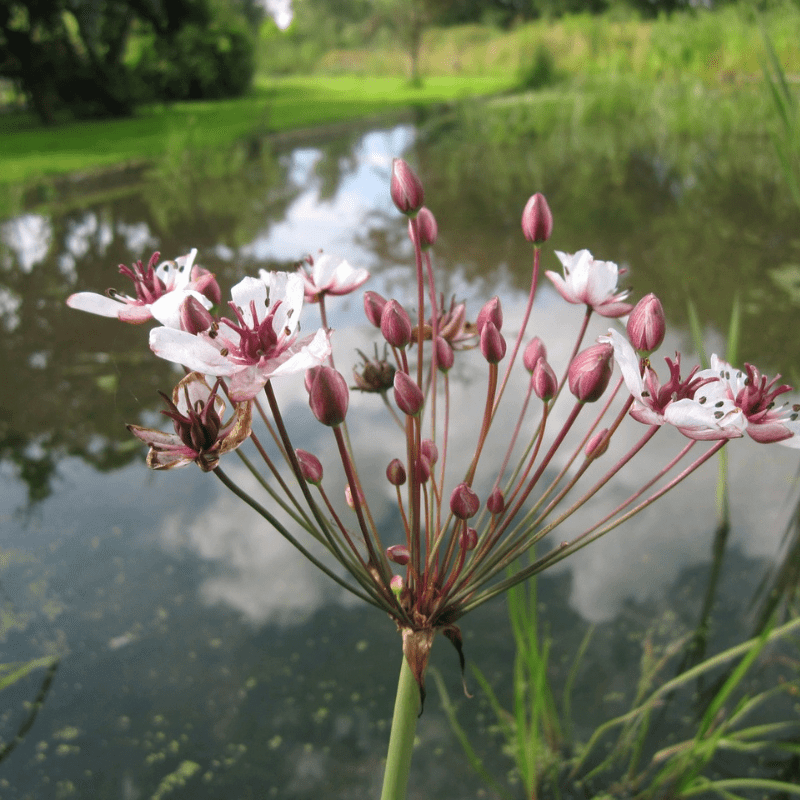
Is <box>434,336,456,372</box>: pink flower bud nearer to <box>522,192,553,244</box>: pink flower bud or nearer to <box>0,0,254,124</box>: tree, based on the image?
<box>522,192,553,244</box>: pink flower bud

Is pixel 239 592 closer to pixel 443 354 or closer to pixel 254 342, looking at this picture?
pixel 443 354

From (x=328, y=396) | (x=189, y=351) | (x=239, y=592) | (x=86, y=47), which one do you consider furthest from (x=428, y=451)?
(x=86, y=47)

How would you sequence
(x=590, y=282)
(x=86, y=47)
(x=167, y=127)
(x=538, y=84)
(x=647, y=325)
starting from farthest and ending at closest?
(x=538, y=84) → (x=86, y=47) → (x=167, y=127) → (x=590, y=282) → (x=647, y=325)

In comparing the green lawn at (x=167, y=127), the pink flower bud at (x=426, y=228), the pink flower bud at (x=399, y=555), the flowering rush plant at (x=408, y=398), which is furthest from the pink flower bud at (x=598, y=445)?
the green lawn at (x=167, y=127)

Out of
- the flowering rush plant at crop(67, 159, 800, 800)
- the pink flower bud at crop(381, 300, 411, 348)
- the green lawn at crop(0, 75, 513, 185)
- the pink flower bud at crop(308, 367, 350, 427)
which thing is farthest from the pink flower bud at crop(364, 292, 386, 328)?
the green lawn at crop(0, 75, 513, 185)

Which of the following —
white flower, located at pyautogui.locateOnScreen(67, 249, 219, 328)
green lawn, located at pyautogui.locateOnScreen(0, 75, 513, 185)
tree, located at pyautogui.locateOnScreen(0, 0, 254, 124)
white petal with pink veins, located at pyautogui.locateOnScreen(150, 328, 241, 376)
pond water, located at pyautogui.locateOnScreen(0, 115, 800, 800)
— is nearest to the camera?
white petal with pink veins, located at pyautogui.locateOnScreen(150, 328, 241, 376)

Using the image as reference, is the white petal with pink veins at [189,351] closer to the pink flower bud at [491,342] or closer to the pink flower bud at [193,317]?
the pink flower bud at [193,317]
